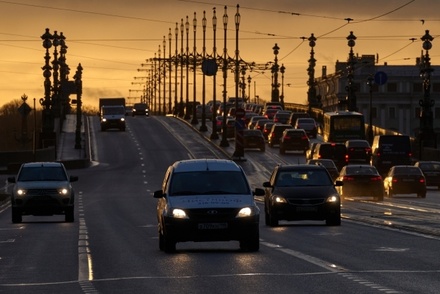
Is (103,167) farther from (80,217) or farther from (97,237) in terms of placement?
(97,237)

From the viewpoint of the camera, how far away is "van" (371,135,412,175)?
77812 millimetres

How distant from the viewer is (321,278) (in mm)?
18312

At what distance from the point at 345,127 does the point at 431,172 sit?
28177 millimetres

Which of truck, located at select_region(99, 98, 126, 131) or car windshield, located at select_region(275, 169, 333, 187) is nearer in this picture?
car windshield, located at select_region(275, 169, 333, 187)

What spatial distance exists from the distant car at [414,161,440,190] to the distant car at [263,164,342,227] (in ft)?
115

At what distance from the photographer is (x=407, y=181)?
6031 centimetres

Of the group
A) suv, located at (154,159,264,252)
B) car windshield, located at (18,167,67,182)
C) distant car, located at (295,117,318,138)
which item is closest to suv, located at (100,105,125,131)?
distant car, located at (295,117,318,138)

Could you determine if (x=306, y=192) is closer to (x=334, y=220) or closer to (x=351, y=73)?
(x=334, y=220)

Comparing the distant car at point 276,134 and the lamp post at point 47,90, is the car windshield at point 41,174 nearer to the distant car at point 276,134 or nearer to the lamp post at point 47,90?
the lamp post at point 47,90

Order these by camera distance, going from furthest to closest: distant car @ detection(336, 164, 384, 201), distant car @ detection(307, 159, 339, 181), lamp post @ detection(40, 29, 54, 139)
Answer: lamp post @ detection(40, 29, 54, 139), distant car @ detection(307, 159, 339, 181), distant car @ detection(336, 164, 384, 201)

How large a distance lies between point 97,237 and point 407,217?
11.5 metres

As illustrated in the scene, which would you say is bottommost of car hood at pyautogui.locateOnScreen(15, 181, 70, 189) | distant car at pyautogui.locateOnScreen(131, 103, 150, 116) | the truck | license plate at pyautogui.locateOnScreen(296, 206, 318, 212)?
license plate at pyautogui.locateOnScreen(296, 206, 318, 212)

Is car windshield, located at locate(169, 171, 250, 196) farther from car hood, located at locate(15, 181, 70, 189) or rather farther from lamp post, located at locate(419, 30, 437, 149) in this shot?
lamp post, located at locate(419, 30, 437, 149)

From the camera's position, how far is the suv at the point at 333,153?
79.4 m
